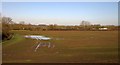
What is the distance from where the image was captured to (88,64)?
7.36 metres

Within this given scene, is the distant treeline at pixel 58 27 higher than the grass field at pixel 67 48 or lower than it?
higher

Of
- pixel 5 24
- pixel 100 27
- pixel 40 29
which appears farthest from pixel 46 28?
pixel 100 27

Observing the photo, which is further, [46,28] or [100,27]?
[100,27]

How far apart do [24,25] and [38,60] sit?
684 centimetres

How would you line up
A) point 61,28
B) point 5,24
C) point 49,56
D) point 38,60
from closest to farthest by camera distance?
1. point 38,60
2. point 49,56
3. point 5,24
4. point 61,28

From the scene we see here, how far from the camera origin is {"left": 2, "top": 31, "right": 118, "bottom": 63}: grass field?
27.1 ft

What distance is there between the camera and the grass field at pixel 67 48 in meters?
A: 8.25

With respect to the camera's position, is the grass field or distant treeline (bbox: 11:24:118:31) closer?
the grass field

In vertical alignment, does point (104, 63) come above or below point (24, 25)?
below

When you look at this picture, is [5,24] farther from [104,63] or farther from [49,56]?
[104,63]

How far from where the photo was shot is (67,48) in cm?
1101

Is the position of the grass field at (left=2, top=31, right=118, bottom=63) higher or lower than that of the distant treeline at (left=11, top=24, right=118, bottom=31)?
lower

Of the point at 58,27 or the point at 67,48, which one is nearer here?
the point at 67,48

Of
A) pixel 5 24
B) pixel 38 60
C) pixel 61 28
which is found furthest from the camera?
pixel 61 28
